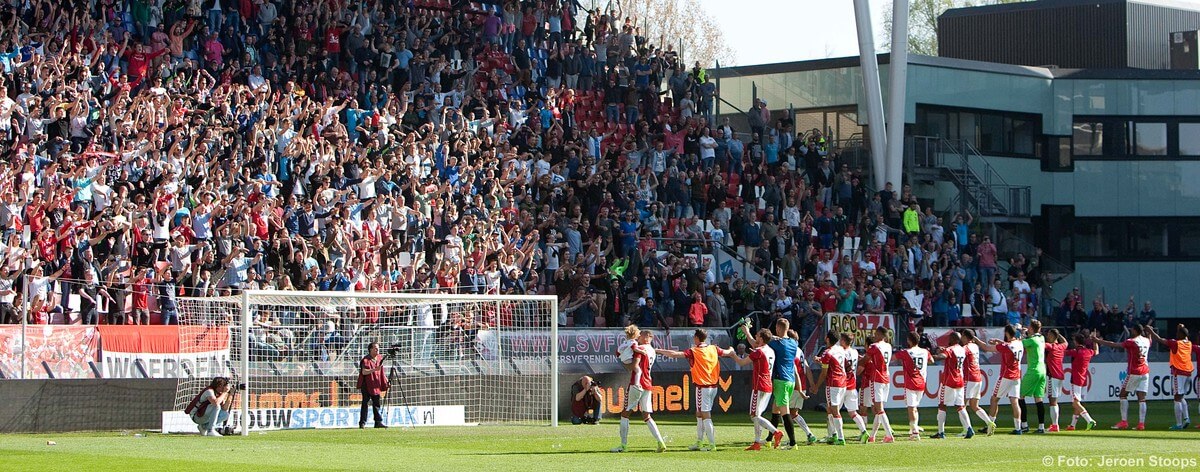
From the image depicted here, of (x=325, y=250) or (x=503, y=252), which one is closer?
(x=325, y=250)

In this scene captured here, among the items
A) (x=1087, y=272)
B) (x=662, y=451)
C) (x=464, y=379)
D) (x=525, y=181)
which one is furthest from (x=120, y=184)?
(x=1087, y=272)

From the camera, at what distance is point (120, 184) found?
95.1 feet

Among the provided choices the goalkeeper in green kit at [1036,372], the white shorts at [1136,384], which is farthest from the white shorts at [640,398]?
the white shorts at [1136,384]

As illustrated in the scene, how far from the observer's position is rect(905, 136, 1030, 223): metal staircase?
46.9 meters

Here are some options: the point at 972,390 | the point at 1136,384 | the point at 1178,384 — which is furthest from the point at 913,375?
the point at 1178,384

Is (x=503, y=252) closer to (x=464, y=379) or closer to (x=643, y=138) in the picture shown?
(x=464, y=379)

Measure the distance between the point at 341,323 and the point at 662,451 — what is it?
9.68 m

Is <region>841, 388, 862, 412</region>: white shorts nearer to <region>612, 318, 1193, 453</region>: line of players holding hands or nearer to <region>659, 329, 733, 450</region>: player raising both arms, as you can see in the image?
<region>612, 318, 1193, 453</region>: line of players holding hands

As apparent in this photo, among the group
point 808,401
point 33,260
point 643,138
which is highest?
point 643,138

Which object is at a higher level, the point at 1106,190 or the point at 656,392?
the point at 1106,190

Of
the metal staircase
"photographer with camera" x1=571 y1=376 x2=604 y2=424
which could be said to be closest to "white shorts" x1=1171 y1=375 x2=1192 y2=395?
"photographer with camera" x1=571 y1=376 x2=604 y2=424

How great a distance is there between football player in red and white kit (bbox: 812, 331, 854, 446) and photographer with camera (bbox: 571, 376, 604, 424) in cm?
662

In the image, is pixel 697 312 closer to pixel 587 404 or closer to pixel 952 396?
pixel 587 404

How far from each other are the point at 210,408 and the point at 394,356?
437 cm
